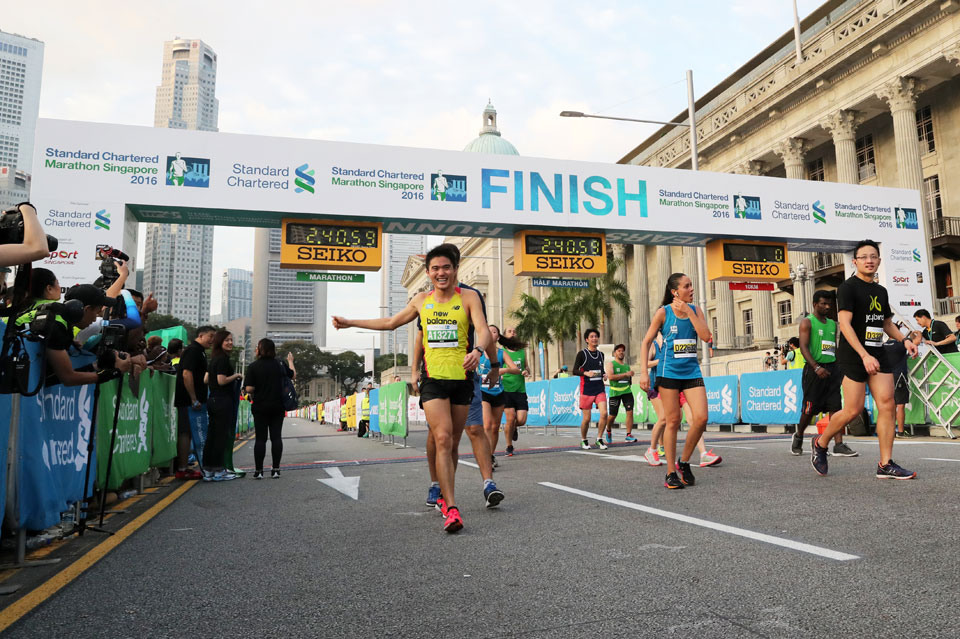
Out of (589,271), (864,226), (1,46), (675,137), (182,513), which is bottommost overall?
(182,513)

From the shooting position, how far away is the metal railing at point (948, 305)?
27.5 m

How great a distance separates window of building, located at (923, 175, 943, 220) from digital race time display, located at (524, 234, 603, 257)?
70.0ft

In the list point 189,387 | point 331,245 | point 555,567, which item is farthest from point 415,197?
point 555,567

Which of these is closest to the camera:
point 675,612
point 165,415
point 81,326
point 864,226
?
point 675,612

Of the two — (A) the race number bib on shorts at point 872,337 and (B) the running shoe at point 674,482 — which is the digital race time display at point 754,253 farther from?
(B) the running shoe at point 674,482

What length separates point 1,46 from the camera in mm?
167875

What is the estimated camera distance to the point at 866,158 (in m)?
34.4

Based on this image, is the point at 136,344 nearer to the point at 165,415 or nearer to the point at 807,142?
the point at 165,415

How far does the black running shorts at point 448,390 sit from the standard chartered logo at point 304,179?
413 inches

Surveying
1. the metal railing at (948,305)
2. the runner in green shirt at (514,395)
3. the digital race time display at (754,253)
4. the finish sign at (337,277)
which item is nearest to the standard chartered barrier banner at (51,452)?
the runner in green shirt at (514,395)

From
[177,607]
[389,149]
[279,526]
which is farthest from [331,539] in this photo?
[389,149]

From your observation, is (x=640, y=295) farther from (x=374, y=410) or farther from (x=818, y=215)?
(x=374, y=410)

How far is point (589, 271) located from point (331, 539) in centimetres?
1296

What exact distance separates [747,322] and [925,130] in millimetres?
15053
